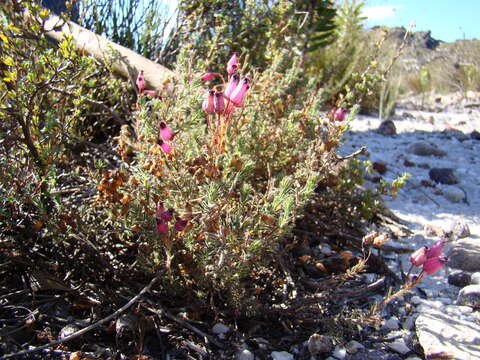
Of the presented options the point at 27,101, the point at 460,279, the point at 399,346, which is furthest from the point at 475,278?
the point at 27,101

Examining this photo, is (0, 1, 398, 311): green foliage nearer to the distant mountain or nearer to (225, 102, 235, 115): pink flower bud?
(225, 102, 235, 115): pink flower bud

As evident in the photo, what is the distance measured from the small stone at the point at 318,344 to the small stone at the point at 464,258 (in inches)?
40.8

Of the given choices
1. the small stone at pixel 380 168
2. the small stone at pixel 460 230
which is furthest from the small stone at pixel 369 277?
the small stone at pixel 380 168

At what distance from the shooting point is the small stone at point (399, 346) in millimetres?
1669

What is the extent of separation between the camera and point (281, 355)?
5.18ft

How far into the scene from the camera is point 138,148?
72.7 inches

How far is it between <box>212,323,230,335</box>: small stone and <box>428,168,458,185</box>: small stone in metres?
2.50

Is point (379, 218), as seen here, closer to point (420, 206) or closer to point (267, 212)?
point (420, 206)

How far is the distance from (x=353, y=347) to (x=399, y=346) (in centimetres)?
18

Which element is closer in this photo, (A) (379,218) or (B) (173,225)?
(B) (173,225)

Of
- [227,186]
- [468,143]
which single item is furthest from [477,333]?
[468,143]

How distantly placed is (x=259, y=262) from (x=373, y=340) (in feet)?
1.93

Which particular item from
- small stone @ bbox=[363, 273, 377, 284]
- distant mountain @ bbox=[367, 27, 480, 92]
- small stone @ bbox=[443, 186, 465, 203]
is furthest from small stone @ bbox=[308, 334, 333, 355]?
distant mountain @ bbox=[367, 27, 480, 92]

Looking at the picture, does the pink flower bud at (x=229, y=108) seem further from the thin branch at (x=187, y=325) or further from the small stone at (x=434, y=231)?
the small stone at (x=434, y=231)
